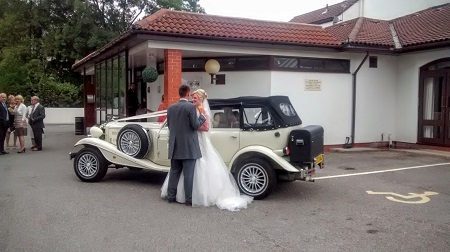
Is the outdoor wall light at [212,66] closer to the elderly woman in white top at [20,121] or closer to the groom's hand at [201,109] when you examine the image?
the groom's hand at [201,109]

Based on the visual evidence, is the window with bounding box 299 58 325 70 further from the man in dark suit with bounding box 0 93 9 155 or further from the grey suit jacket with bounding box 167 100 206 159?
the man in dark suit with bounding box 0 93 9 155

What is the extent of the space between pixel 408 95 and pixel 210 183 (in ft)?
31.2

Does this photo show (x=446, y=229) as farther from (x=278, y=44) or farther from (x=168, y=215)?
(x=278, y=44)

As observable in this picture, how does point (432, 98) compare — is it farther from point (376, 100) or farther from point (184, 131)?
point (184, 131)

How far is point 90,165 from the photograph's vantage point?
762 cm

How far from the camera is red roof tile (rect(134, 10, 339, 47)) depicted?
10.2m

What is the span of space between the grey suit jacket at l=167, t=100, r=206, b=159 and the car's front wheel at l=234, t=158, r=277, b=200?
772 mm

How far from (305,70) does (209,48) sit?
308 centimetres

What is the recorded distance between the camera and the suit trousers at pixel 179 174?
6102mm

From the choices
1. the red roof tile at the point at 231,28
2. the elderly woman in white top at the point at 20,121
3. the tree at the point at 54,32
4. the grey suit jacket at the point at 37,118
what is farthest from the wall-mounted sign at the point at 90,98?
the red roof tile at the point at 231,28

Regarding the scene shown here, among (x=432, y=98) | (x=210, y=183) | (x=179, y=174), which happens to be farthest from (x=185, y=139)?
(x=432, y=98)

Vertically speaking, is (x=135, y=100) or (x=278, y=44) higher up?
(x=278, y=44)

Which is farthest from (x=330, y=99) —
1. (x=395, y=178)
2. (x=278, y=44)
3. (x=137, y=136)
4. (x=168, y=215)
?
(x=168, y=215)

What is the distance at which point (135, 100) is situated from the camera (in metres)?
13.4
